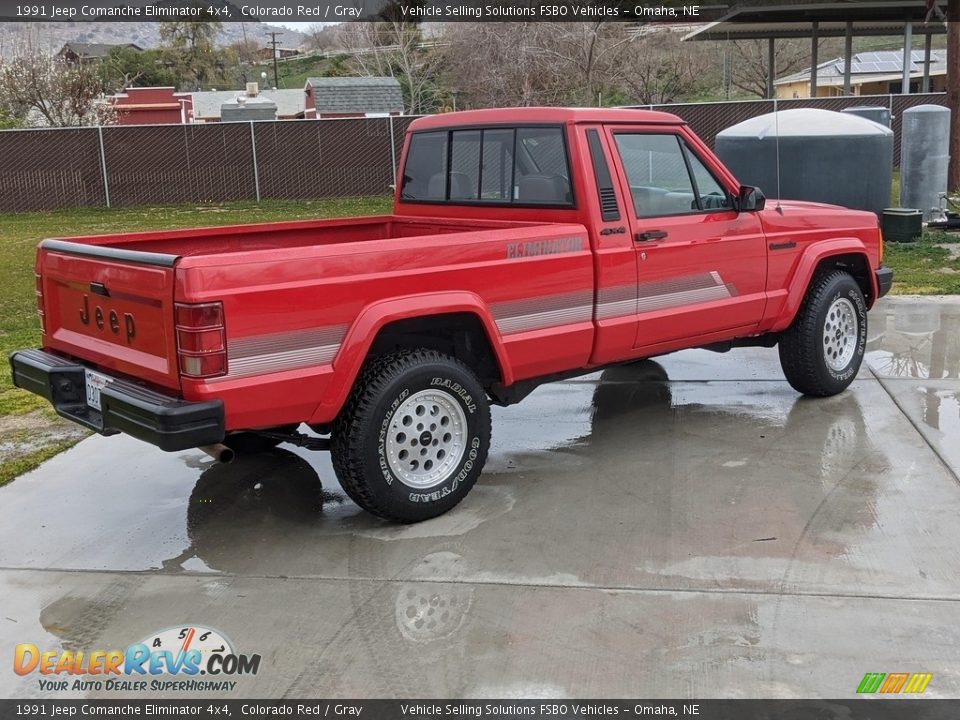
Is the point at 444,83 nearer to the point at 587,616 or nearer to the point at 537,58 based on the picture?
the point at 537,58

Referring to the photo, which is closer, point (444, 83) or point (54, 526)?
point (54, 526)

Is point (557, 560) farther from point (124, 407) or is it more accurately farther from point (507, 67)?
point (507, 67)

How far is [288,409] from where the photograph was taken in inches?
175

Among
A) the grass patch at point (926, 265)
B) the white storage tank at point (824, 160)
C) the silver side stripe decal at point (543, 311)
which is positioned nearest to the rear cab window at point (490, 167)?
the silver side stripe decal at point (543, 311)

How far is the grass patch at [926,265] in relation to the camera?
1046cm

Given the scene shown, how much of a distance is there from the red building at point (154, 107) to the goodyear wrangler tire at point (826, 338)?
52.5 meters

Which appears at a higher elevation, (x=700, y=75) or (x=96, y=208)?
(x=700, y=75)

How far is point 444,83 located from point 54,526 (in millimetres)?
45069

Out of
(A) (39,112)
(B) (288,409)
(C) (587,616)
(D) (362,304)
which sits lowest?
(C) (587,616)

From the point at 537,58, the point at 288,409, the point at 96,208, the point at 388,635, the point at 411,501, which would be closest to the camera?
the point at 388,635

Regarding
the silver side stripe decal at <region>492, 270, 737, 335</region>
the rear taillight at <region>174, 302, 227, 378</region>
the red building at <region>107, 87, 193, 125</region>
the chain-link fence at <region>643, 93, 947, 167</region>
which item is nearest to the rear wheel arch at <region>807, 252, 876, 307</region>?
the silver side stripe decal at <region>492, 270, 737, 335</region>

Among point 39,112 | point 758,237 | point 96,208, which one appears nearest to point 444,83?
point 39,112

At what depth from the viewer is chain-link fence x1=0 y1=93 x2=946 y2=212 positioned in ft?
78.3

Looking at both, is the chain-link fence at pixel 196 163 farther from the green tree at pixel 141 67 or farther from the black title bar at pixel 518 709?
the green tree at pixel 141 67
